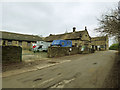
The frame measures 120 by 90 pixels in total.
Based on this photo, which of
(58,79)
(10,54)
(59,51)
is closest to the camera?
(58,79)

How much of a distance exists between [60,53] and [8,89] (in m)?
10.7

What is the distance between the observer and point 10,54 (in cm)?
729

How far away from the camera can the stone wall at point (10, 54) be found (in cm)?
691

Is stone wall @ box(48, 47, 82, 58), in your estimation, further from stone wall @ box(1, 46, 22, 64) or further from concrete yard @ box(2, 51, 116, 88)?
concrete yard @ box(2, 51, 116, 88)

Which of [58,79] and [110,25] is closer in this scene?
[58,79]

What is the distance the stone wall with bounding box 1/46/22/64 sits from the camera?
272 inches

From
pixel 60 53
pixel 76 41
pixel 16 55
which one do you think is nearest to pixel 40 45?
pixel 60 53

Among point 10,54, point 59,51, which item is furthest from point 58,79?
point 59,51

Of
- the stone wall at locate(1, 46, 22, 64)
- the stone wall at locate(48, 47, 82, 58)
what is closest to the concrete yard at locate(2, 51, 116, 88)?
the stone wall at locate(1, 46, 22, 64)

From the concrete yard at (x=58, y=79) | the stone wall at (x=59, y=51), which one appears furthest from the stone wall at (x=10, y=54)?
the stone wall at (x=59, y=51)

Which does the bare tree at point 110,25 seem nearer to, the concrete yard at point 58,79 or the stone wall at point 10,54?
the concrete yard at point 58,79

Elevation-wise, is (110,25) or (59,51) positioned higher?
(110,25)

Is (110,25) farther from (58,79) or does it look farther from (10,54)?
(10,54)

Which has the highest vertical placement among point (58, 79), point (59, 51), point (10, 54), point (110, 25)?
point (110, 25)
